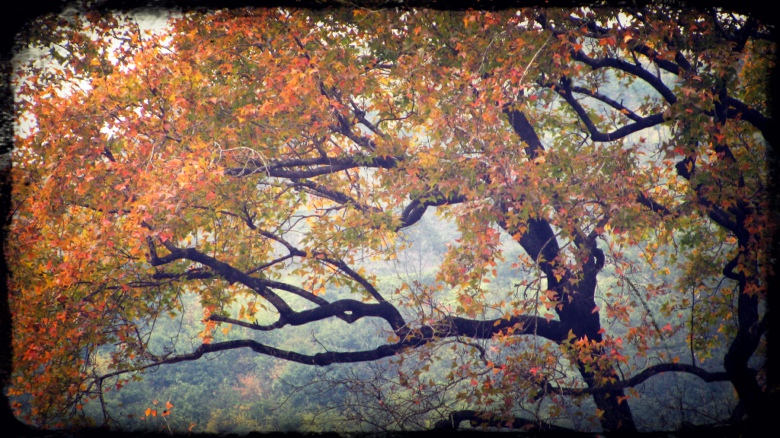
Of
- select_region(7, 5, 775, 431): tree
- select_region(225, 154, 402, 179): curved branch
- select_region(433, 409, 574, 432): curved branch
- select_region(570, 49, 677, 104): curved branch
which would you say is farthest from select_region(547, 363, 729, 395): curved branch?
select_region(225, 154, 402, 179): curved branch

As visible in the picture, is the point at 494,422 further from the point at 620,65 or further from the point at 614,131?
the point at 620,65

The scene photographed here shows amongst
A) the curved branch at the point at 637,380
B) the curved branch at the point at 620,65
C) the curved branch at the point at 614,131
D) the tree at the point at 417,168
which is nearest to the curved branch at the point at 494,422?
the tree at the point at 417,168

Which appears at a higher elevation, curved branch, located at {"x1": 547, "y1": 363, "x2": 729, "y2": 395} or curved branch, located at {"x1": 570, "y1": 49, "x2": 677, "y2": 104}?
curved branch, located at {"x1": 570, "y1": 49, "x2": 677, "y2": 104}

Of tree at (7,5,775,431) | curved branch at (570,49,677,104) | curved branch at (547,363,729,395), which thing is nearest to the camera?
tree at (7,5,775,431)

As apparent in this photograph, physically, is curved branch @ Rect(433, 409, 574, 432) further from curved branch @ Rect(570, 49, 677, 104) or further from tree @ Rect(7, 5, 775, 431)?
curved branch @ Rect(570, 49, 677, 104)

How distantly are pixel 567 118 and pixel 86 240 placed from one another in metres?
7.10

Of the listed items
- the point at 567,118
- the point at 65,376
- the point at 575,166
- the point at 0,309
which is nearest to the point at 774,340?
the point at 575,166

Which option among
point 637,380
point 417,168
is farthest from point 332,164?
point 637,380

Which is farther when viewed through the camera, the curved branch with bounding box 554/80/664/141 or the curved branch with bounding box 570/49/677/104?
the curved branch with bounding box 554/80/664/141

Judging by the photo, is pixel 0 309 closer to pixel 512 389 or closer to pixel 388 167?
pixel 512 389

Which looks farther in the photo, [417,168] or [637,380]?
[417,168]

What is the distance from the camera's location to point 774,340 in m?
2.20

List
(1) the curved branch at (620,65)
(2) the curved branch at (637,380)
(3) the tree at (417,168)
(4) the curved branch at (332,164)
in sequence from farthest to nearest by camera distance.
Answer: (4) the curved branch at (332,164) → (1) the curved branch at (620,65) → (2) the curved branch at (637,380) → (3) the tree at (417,168)

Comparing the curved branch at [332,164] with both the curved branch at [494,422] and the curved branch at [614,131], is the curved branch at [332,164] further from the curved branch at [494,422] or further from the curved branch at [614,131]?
the curved branch at [494,422]
